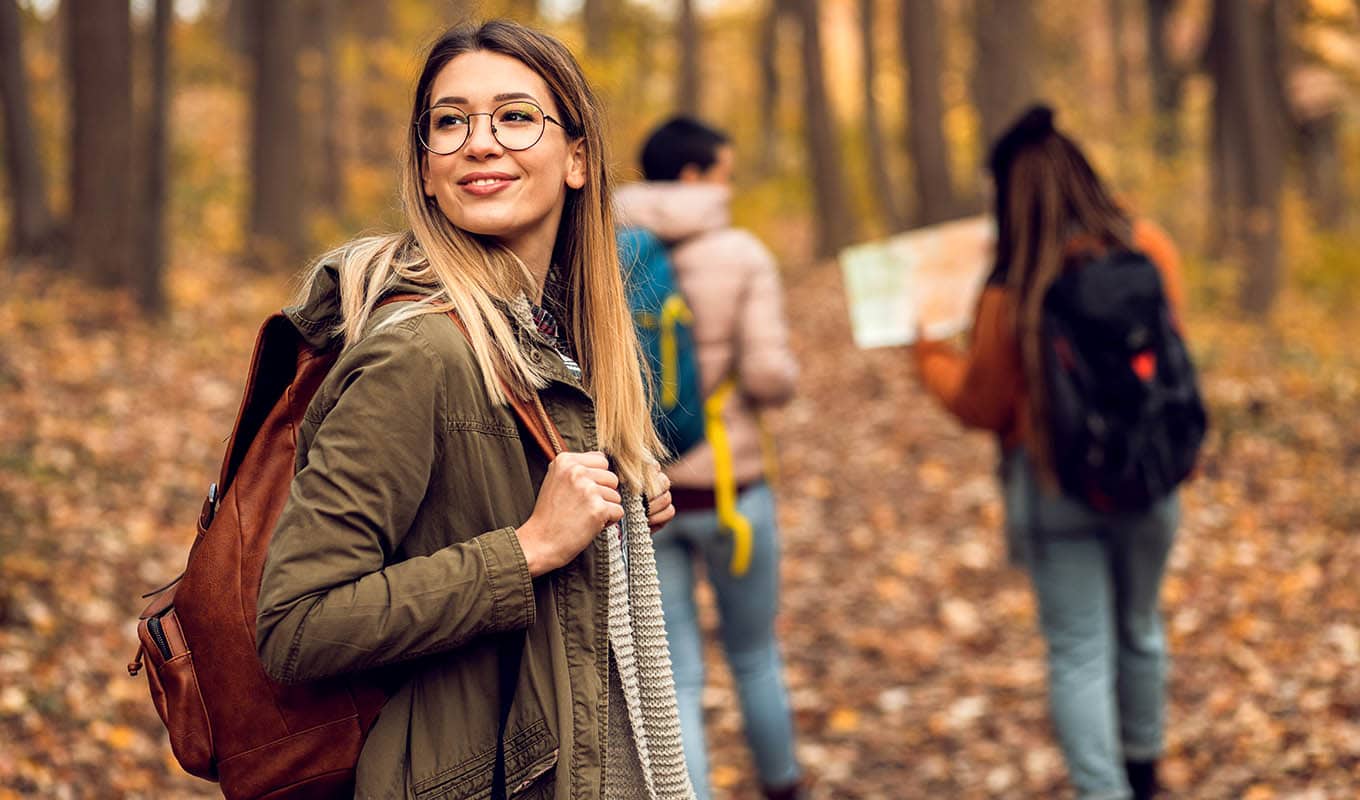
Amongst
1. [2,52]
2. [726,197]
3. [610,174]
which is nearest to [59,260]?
[2,52]

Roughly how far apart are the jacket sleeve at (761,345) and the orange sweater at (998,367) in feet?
1.93

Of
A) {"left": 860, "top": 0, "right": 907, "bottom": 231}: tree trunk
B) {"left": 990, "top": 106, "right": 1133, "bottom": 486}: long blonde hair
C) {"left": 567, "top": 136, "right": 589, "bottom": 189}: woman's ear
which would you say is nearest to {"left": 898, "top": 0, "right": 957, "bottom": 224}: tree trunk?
{"left": 860, "top": 0, "right": 907, "bottom": 231}: tree trunk

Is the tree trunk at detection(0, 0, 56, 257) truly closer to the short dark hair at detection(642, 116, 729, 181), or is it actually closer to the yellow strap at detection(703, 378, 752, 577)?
the short dark hair at detection(642, 116, 729, 181)

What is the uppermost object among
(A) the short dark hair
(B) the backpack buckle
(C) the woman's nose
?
(A) the short dark hair

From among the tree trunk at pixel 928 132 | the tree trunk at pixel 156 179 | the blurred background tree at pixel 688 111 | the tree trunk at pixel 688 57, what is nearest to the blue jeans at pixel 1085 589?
the blurred background tree at pixel 688 111

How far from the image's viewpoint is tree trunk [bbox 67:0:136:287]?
37.3 ft

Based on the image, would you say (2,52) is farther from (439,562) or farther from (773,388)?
(439,562)

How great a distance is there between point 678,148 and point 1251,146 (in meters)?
9.53

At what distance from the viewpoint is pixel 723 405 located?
4.48 m

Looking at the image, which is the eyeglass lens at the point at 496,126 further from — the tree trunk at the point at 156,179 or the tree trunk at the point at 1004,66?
the tree trunk at the point at 1004,66

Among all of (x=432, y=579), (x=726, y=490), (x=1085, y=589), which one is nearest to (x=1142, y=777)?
(x=1085, y=589)

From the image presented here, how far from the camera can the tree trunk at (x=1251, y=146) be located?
477 inches

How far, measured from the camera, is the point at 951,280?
4785 millimetres

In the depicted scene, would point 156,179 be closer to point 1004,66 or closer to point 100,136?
point 100,136
